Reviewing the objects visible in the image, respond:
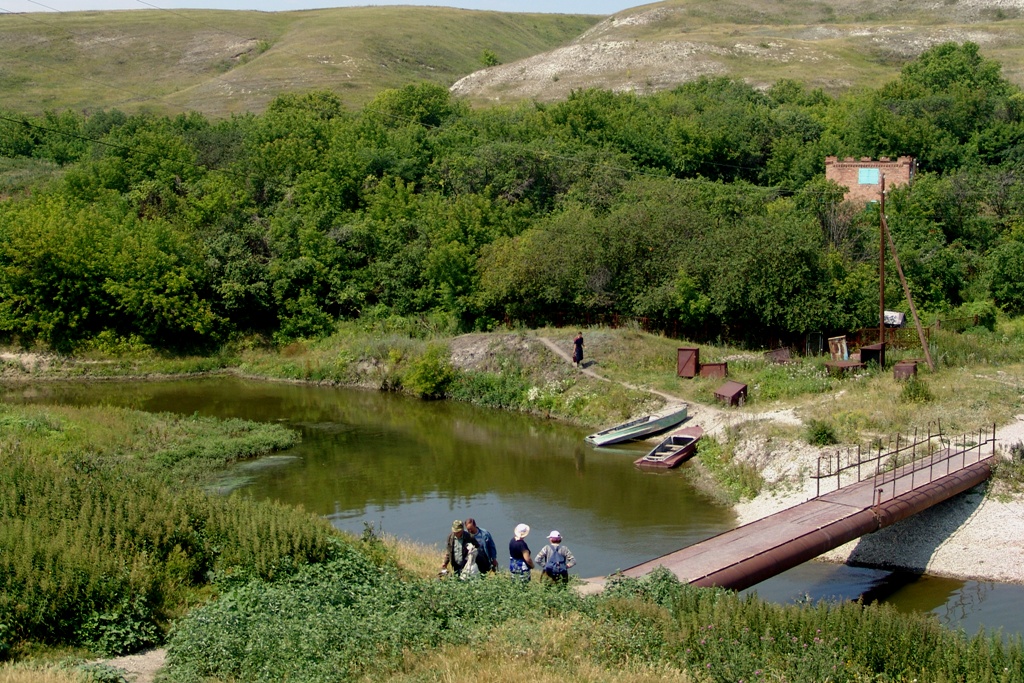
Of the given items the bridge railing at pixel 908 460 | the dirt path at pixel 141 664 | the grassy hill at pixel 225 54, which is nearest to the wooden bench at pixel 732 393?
the bridge railing at pixel 908 460

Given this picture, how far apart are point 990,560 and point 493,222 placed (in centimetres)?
3327

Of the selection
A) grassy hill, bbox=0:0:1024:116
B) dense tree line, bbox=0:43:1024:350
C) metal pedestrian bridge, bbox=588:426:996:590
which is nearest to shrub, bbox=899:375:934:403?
metal pedestrian bridge, bbox=588:426:996:590

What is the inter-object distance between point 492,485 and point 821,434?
29.1ft

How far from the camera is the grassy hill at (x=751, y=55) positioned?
297 feet

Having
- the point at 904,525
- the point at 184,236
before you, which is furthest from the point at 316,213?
the point at 904,525

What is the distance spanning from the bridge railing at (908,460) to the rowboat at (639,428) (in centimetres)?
703

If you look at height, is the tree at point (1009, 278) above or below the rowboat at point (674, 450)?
above

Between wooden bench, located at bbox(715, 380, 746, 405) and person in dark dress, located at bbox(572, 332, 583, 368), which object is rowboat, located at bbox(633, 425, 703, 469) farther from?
person in dark dress, located at bbox(572, 332, 583, 368)

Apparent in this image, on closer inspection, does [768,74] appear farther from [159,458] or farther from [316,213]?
[159,458]

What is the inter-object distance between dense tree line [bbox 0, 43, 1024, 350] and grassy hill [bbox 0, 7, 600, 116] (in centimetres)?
3611

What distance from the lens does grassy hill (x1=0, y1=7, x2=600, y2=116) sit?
103062 mm

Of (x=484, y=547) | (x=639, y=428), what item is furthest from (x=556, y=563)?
(x=639, y=428)

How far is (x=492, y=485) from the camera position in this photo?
95.3ft

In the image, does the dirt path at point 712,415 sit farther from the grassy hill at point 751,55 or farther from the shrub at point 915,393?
the grassy hill at point 751,55
